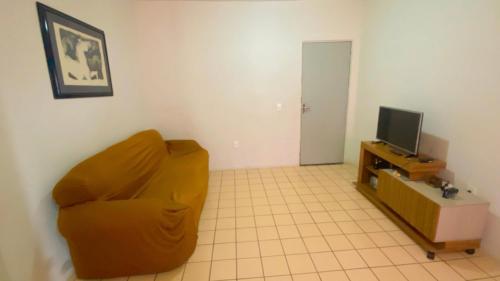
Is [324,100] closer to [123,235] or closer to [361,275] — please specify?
[361,275]

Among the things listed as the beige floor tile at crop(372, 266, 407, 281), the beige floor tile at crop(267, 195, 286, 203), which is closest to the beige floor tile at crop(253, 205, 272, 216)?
the beige floor tile at crop(267, 195, 286, 203)

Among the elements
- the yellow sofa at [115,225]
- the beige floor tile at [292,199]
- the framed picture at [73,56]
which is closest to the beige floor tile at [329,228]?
the beige floor tile at [292,199]

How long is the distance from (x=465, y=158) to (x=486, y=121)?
0.38m

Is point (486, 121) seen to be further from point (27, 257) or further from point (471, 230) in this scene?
point (27, 257)

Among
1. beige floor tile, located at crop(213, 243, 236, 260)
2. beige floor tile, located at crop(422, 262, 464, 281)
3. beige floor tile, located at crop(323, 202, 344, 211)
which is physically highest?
beige floor tile, located at crop(323, 202, 344, 211)

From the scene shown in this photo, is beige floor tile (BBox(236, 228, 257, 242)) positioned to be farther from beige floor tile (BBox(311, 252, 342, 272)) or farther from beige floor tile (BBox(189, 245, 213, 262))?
beige floor tile (BBox(311, 252, 342, 272))

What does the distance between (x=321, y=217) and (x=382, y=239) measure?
601 mm

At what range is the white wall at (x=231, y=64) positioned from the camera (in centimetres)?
348

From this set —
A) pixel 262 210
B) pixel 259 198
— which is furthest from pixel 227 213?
pixel 259 198

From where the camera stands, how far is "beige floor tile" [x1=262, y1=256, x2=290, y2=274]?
182 centimetres

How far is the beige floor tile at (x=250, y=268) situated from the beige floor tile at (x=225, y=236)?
0.30 m

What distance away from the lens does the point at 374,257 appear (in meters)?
1.97

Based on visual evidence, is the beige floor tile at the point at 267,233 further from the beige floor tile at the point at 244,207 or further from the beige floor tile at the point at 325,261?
the beige floor tile at the point at 325,261

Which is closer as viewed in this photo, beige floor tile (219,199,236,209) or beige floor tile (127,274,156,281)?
beige floor tile (127,274,156,281)
